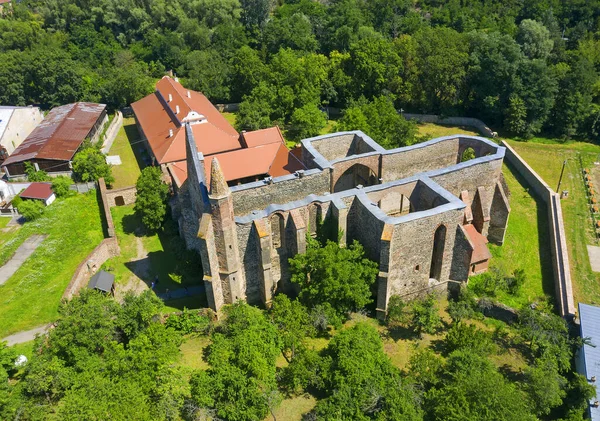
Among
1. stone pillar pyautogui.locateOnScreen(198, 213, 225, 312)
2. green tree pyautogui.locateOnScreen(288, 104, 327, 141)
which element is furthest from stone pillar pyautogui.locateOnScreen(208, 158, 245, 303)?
green tree pyautogui.locateOnScreen(288, 104, 327, 141)

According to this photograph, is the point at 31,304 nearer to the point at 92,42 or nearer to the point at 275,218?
the point at 275,218

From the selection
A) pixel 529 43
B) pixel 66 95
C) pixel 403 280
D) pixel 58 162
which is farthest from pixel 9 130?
pixel 529 43

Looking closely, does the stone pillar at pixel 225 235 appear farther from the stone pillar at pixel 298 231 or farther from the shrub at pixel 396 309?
the shrub at pixel 396 309

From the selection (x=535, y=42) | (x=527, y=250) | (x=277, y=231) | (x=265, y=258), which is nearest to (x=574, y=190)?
(x=527, y=250)

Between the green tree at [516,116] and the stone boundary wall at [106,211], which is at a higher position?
the green tree at [516,116]

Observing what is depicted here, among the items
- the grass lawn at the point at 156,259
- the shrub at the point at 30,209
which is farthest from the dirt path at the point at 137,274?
the shrub at the point at 30,209

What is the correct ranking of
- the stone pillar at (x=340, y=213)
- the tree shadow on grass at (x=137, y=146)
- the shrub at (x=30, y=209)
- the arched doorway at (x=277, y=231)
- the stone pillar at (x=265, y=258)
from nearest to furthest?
the stone pillar at (x=265, y=258), the stone pillar at (x=340, y=213), the arched doorway at (x=277, y=231), the shrub at (x=30, y=209), the tree shadow on grass at (x=137, y=146)
